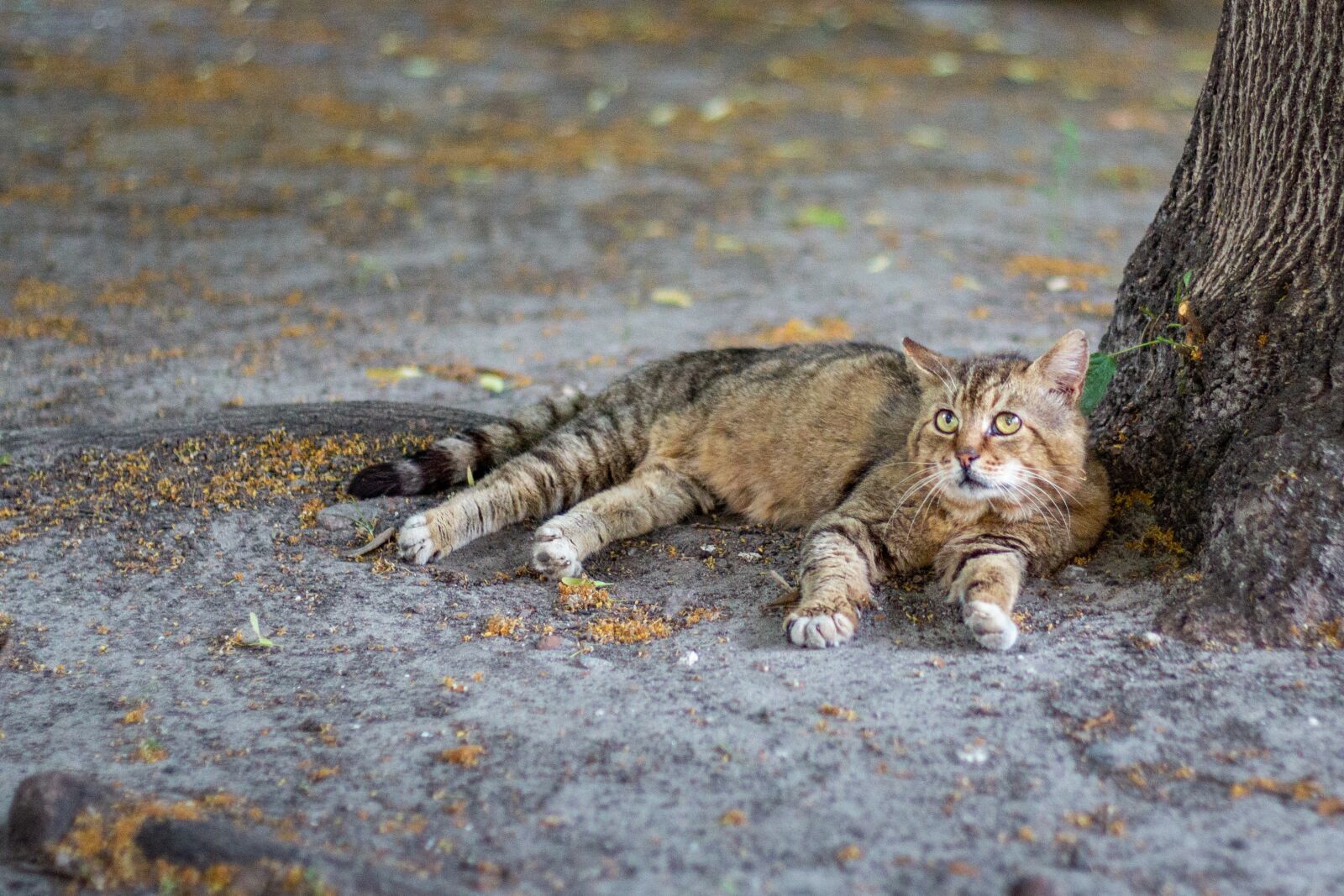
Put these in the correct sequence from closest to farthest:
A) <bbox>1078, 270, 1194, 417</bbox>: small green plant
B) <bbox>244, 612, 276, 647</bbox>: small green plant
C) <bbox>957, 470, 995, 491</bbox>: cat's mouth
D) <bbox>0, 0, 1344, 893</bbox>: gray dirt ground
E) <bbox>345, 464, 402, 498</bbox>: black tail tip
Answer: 1. <bbox>0, 0, 1344, 893</bbox>: gray dirt ground
2. <bbox>244, 612, 276, 647</bbox>: small green plant
3. <bbox>957, 470, 995, 491</bbox>: cat's mouth
4. <bbox>1078, 270, 1194, 417</bbox>: small green plant
5. <bbox>345, 464, 402, 498</bbox>: black tail tip

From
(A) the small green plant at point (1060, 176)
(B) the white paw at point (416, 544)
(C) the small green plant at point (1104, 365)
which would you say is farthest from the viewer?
(A) the small green plant at point (1060, 176)

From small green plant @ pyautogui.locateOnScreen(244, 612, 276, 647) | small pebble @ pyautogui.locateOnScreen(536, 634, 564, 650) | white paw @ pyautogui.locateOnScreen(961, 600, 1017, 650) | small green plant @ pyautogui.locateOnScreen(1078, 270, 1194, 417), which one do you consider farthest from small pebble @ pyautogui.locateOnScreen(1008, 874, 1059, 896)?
small green plant @ pyautogui.locateOnScreen(244, 612, 276, 647)

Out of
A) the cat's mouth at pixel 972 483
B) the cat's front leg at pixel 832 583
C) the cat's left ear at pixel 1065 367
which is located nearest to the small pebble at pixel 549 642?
the cat's front leg at pixel 832 583

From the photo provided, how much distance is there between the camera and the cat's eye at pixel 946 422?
15.2 ft

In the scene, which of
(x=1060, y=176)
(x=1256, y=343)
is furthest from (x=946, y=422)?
(x=1060, y=176)

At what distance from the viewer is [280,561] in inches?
192

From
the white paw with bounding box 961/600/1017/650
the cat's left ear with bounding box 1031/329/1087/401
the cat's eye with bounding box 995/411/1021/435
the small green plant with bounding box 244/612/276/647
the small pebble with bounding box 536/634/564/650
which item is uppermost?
the cat's left ear with bounding box 1031/329/1087/401

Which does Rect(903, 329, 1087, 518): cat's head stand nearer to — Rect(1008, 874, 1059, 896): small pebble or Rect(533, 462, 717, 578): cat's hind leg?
Rect(533, 462, 717, 578): cat's hind leg

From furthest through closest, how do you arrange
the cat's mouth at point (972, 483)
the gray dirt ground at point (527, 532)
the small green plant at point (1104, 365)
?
1. the small green plant at point (1104, 365)
2. the cat's mouth at point (972, 483)
3. the gray dirt ground at point (527, 532)

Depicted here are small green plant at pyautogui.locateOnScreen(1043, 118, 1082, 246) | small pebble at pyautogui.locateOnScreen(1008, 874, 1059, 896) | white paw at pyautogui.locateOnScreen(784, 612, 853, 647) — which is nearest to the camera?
small pebble at pyautogui.locateOnScreen(1008, 874, 1059, 896)

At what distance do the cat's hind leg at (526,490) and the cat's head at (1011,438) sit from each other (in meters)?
1.53

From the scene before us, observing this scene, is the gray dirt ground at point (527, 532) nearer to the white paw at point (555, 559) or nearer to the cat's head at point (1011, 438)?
the white paw at point (555, 559)

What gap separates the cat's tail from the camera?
5.32m

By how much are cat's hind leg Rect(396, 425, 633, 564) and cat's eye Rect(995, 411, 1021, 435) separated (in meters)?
1.77
